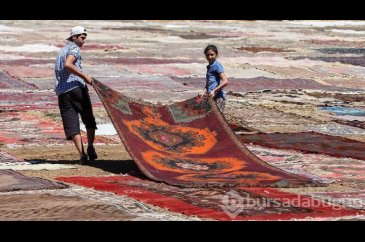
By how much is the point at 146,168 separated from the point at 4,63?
15473 mm

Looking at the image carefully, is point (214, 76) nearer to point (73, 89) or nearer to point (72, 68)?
point (73, 89)

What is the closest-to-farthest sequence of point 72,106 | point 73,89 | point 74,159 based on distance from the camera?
point 73,89 < point 72,106 < point 74,159

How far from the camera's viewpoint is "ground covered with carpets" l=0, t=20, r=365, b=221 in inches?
415

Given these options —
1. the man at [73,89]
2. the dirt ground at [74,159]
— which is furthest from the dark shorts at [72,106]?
the dirt ground at [74,159]

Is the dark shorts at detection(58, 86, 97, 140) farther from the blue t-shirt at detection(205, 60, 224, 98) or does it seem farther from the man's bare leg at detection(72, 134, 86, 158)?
the blue t-shirt at detection(205, 60, 224, 98)

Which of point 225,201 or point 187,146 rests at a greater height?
point 187,146

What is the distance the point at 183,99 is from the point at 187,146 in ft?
25.6

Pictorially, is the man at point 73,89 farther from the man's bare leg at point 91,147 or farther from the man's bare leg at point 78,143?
the man's bare leg at point 91,147

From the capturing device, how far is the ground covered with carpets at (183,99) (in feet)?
34.6

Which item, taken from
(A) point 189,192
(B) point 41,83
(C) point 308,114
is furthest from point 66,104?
(B) point 41,83

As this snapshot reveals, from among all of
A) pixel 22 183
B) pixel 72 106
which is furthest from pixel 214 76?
pixel 22 183

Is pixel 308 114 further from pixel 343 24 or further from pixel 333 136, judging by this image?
pixel 343 24

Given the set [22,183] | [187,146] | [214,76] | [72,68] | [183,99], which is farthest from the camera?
[183,99]

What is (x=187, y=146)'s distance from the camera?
44.7 feet
